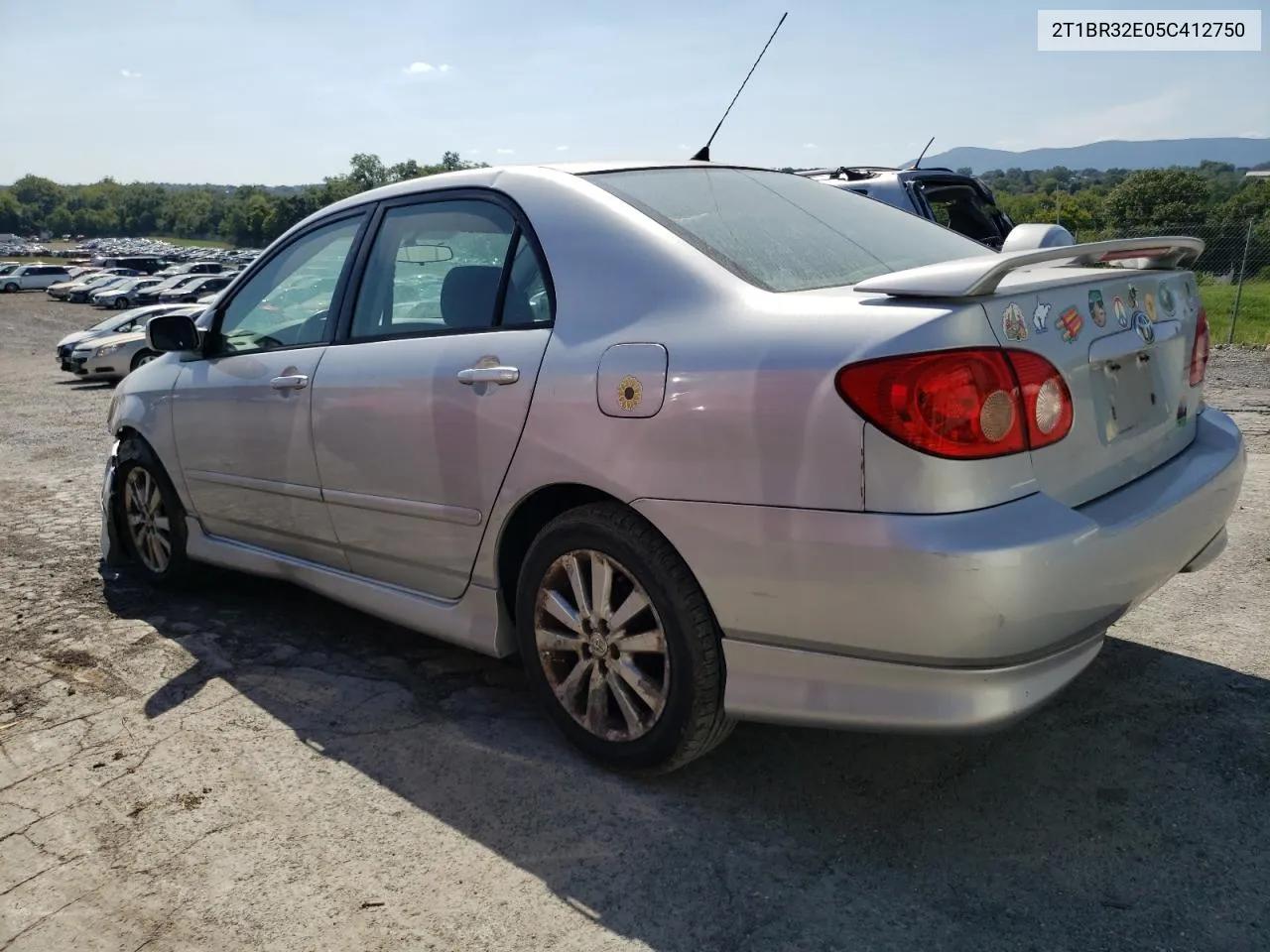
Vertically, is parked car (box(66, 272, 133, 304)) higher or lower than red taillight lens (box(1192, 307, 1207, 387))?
lower

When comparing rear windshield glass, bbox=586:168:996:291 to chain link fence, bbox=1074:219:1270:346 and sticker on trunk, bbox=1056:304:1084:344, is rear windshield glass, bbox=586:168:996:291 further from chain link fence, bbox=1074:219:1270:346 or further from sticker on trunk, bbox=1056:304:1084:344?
chain link fence, bbox=1074:219:1270:346

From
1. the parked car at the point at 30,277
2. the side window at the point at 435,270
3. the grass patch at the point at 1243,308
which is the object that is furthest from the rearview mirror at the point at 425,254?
the parked car at the point at 30,277

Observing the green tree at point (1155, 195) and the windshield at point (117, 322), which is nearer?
A: the windshield at point (117, 322)

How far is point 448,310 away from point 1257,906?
2.58 metres

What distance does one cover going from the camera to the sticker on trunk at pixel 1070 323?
93.7 inches

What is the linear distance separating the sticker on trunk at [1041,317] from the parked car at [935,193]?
15.2 feet

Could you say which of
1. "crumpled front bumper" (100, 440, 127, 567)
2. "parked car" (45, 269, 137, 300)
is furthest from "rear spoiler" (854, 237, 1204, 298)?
"parked car" (45, 269, 137, 300)

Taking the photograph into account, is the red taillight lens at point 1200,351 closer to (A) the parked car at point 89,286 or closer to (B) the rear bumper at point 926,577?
A: (B) the rear bumper at point 926,577

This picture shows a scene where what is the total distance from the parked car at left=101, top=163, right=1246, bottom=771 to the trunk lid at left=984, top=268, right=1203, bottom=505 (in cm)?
1

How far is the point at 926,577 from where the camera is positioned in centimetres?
213

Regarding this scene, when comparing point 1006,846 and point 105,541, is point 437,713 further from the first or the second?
point 105,541

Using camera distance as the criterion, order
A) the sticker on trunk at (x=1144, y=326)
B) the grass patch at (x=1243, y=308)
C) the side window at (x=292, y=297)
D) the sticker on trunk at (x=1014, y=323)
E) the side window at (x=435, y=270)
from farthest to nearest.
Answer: the grass patch at (x=1243, y=308), the side window at (x=292, y=297), the side window at (x=435, y=270), the sticker on trunk at (x=1144, y=326), the sticker on trunk at (x=1014, y=323)

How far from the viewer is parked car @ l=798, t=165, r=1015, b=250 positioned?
7527 millimetres

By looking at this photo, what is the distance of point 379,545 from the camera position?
3.44m
